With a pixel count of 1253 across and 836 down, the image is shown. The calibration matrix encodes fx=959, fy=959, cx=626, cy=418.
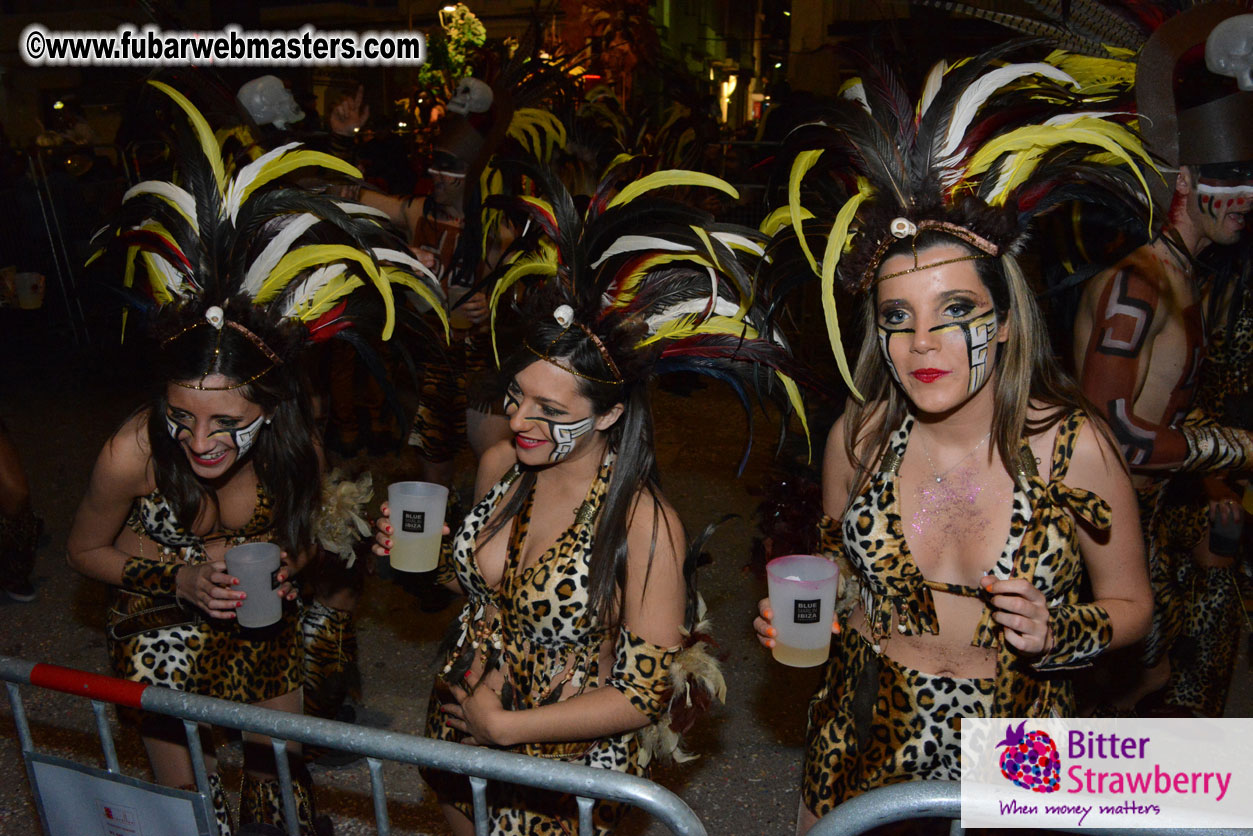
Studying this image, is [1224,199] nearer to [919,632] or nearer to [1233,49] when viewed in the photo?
[1233,49]

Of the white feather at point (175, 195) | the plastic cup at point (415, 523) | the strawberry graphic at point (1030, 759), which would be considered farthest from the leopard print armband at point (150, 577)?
the strawberry graphic at point (1030, 759)

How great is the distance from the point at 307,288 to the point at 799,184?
1499 mm

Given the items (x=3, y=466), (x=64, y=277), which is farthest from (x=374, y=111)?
(x=3, y=466)

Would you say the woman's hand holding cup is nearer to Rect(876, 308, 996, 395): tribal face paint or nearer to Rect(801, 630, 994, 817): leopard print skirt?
Rect(801, 630, 994, 817): leopard print skirt

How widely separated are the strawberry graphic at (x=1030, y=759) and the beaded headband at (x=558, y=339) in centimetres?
130

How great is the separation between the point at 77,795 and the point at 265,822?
3.63 ft

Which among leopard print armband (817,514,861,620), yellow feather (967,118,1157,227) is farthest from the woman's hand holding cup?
yellow feather (967,118,1157,227)

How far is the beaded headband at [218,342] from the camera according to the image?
271 centimetres

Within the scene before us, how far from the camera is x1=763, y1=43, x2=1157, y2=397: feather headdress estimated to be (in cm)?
224

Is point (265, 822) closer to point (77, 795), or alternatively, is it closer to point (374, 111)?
point (77, 795)

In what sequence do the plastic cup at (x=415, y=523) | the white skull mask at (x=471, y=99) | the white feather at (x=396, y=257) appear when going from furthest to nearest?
the white skull mask at (x=471, y=99), the white feather at (x=396, y=257), the plastic cup at (x=415, y=523)

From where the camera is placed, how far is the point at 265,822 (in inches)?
121

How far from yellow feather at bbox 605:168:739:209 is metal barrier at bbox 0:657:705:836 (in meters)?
1.34

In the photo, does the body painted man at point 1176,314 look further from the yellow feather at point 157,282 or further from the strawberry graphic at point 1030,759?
the yellow feather at point 157,282
